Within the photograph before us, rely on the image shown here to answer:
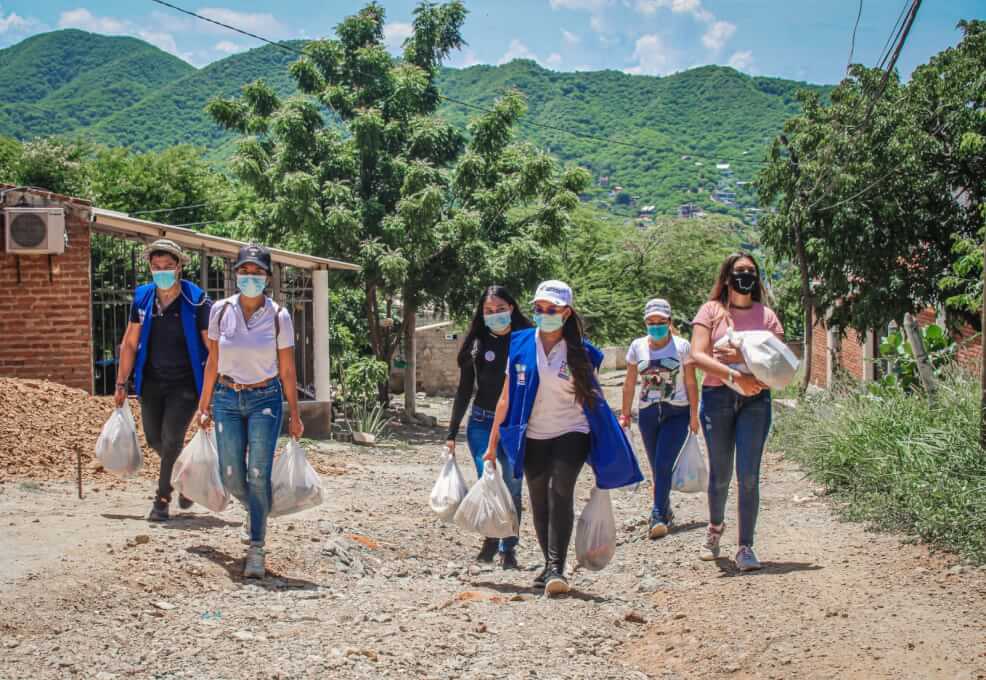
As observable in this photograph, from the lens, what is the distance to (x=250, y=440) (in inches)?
254

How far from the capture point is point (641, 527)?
9070mm

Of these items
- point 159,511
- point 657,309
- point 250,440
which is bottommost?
point 159,511

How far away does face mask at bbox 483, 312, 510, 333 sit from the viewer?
694 cm

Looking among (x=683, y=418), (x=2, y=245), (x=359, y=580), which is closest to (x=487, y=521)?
(x=359, y=580)

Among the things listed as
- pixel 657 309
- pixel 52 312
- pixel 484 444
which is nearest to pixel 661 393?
pixel 657 309

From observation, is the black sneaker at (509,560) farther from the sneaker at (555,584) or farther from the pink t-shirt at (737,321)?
the pink t-shirt at (737,321)

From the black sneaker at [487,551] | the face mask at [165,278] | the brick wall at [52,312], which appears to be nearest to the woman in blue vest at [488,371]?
the black sneaker at [487,551]

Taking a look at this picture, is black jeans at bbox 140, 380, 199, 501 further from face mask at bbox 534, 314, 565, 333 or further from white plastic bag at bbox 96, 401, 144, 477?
face mask at bbox 534, 314, 565, 333

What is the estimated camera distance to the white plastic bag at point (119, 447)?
7383 mm

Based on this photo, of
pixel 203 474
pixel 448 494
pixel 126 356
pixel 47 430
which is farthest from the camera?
pixel 47 430

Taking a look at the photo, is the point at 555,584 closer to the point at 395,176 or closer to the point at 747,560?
the point at 747,560

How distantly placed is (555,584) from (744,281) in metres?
2.01

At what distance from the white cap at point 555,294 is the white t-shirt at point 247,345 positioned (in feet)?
4.74

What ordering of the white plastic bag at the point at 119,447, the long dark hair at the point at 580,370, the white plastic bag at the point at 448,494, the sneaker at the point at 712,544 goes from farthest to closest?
the white plastic bag at the point at 119,447
the sneaker at the point at 712,544
the white plastic bag at the point at 448,494
the long dark hair at the point at 580,370
